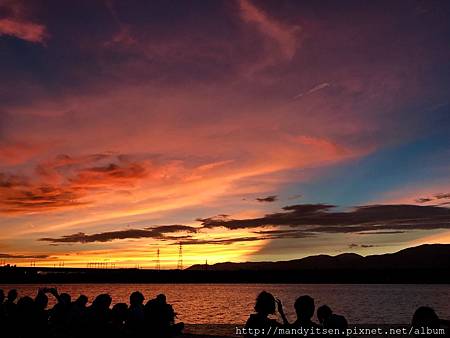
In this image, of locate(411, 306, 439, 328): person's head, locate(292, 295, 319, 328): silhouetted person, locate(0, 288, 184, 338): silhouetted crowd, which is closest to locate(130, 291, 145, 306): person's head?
locate(0, 288, 184, 338): silhouetted crowd

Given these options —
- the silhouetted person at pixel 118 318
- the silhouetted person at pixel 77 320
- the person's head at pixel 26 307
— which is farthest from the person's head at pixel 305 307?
the person's head at pixel 26 307

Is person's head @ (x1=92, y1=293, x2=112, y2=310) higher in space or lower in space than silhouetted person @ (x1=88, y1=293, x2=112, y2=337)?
higher

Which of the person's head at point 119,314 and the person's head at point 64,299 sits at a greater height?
the person's head at point 64,299

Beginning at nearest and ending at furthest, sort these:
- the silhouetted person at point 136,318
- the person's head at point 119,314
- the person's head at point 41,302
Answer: the silhouetted person at point 136,318 < the person's head at point 41,302 < the person's head at point 119,314

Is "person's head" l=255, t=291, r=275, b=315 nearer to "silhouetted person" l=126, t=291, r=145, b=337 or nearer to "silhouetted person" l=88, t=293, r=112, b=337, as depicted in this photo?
"silhouetted person" l=126, t=291, r=145, b=337

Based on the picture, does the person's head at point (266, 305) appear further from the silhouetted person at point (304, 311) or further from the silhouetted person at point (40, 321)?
the silhouetted person at point (40, 321)

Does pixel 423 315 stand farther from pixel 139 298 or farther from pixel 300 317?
pixel 139 298

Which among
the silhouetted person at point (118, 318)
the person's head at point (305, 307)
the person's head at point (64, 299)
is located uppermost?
the person's head at point (64, 299)

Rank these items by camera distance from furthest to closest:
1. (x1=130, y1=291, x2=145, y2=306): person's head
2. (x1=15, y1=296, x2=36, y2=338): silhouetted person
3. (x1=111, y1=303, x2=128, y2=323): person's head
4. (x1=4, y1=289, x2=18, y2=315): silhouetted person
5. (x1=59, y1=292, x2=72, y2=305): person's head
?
(x1=59, y1=292, x2=72, y2=305): person's head → (x1=4, y1=289, x2=18, y2=315): silhouetted person → (x1=130, y1=291, x2=145, y2=306): person's head → (x1=111, y1=303, x2=128, y2=323): person's head → (x1=15, y1=296, x2=36, y2=338): silhouetted person

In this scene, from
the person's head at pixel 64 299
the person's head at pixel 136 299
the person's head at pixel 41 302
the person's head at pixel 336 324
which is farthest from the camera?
the person's head at pixel 64 299

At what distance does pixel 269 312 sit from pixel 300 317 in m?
0.42

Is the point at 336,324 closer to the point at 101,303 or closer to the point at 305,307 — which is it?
the point at 305,307

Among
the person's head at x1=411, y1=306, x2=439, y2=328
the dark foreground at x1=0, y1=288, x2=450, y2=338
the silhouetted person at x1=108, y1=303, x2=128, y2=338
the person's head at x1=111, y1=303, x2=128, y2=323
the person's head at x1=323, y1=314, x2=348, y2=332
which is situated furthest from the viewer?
the person's head at x1=111, y1=303, x2=128, y2=323

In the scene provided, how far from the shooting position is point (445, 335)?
20.2 ft
